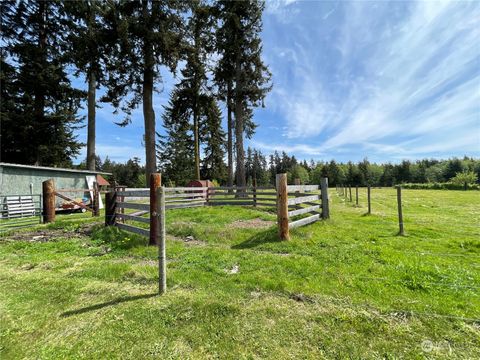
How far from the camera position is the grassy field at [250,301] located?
2.15 meters

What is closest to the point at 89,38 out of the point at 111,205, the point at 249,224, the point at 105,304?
the point at 111,205

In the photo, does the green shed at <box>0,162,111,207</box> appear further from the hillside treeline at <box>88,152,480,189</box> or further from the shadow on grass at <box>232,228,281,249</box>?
the hillside treeline at <box>88,152,480,189</box>

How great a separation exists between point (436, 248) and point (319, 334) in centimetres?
439

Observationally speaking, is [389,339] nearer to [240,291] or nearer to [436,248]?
[240,291]

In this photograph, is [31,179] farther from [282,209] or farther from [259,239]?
[282,209]

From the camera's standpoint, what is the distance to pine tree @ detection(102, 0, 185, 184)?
1270 cm

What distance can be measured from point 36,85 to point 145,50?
31.6 feet

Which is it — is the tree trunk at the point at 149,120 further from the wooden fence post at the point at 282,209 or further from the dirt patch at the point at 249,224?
the wooden fence post at the point at 282,209

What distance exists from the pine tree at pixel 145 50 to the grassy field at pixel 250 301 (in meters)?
9.73

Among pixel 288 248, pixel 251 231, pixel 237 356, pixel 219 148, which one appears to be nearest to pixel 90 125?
pixel 251 231

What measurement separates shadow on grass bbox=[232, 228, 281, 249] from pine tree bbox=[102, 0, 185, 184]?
359 inches

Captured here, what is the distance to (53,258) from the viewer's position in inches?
195

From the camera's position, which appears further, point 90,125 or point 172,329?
point 90,125

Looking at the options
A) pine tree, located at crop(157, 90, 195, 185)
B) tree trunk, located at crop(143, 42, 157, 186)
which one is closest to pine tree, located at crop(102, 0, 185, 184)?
tree trunk, located at crop(143, 42, 157, 186)
